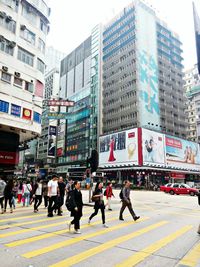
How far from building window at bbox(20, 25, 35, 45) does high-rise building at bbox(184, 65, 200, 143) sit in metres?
73.1

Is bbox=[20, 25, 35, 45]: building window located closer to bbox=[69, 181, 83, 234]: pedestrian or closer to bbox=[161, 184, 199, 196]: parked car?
bbox=[69, 181, 83, 234]: pedestrian

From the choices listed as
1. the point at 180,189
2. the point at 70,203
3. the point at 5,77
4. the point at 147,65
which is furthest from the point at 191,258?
the point at 147,65

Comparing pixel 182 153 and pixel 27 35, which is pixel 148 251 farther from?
pixel 182 153

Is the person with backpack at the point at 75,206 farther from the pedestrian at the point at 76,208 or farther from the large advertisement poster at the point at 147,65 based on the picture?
the large advertisement poster at the point at 147,65

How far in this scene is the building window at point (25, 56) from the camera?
936 inches

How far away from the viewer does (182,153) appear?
222 feet

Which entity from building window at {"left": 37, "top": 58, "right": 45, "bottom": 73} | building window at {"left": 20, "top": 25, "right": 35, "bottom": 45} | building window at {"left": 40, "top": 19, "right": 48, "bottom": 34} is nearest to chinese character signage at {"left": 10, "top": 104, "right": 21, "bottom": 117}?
building window at {"left": 37, "top": 58, "right": 45, "bottom": 73}

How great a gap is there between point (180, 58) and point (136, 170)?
2111 inches

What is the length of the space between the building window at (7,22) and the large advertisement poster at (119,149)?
38.8 meters

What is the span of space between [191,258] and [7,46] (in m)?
23.3

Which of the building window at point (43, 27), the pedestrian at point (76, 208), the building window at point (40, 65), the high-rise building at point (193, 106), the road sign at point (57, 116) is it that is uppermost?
the high-rise building at point (193, 106)

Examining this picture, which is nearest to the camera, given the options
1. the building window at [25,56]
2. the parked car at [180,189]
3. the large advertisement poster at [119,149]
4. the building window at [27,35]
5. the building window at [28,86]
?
the building window at [25,56]

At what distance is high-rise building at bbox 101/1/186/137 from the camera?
70.9 metres

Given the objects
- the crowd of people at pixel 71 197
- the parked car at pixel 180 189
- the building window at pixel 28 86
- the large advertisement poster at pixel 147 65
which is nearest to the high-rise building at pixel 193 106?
the large advertisement poster at pixel 147 65
